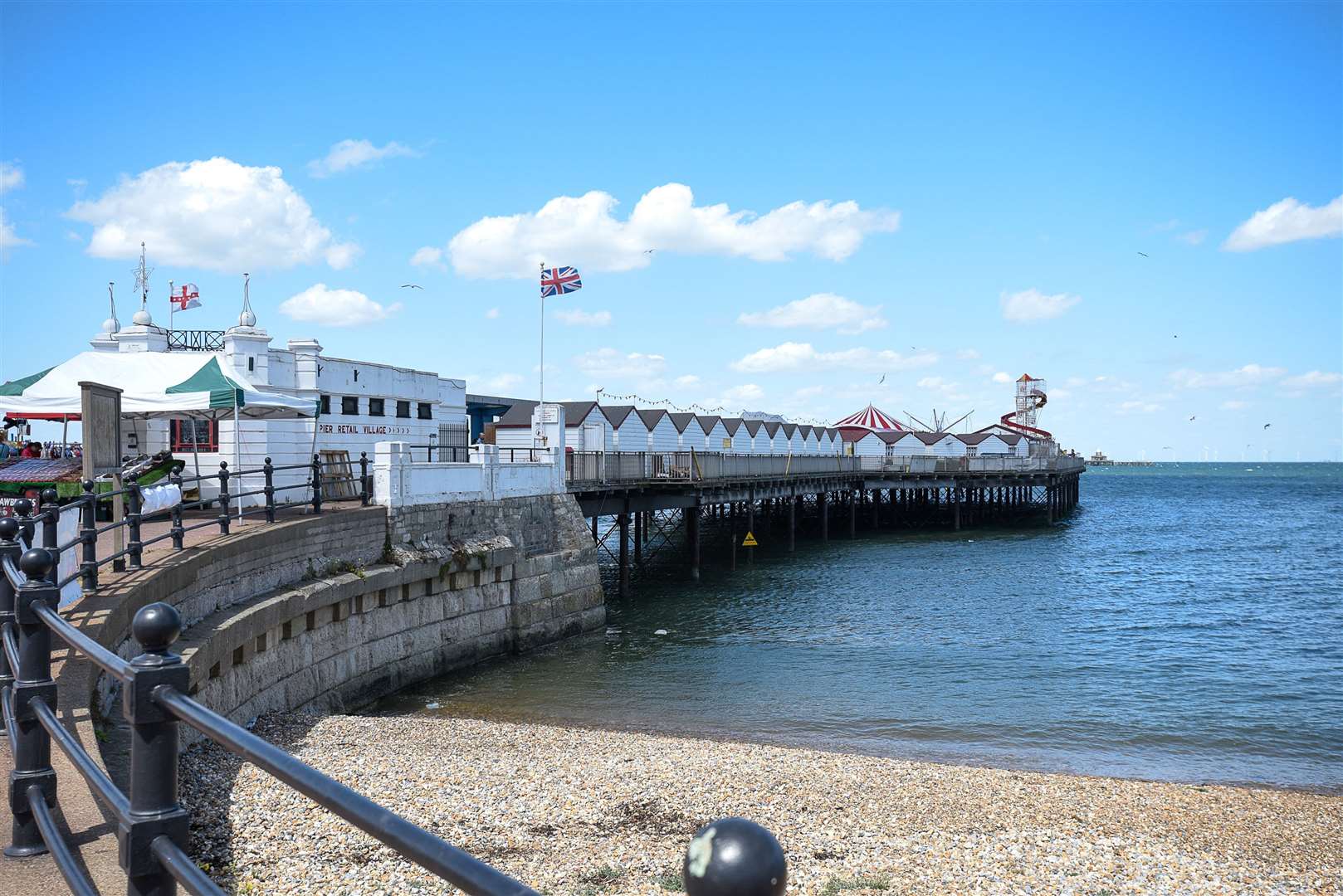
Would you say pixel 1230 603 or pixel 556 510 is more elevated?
pixel 556 510

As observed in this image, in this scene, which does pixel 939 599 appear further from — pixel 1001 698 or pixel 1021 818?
pixel 1021 818

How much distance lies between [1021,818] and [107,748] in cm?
948

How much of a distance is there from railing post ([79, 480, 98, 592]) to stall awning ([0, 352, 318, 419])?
19.1ft

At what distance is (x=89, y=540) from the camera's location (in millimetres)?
9297

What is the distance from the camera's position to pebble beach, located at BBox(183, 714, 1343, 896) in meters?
8.04

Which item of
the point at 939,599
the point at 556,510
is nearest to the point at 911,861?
the point at 556,510

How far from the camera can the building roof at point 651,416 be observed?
47.8 m

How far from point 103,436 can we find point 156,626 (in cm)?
1156

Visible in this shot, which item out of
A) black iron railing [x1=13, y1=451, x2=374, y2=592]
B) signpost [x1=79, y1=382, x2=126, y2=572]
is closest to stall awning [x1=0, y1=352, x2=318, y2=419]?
black iron railing [x1=13, y1=451, x2=374, y2=592]

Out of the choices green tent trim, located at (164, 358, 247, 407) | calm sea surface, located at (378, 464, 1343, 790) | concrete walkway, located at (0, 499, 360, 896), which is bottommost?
calm sea surface, located at (378, 464, 1343, 790)

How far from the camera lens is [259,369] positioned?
22.3 m

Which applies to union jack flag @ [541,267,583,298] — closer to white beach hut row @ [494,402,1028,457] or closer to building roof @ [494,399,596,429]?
white beach hut row @ [494,402,1028,457]

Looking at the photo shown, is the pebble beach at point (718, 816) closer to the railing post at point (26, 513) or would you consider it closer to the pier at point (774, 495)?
the railing post at point (26, 513)

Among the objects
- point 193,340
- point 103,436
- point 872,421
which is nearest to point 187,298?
point 193,340
